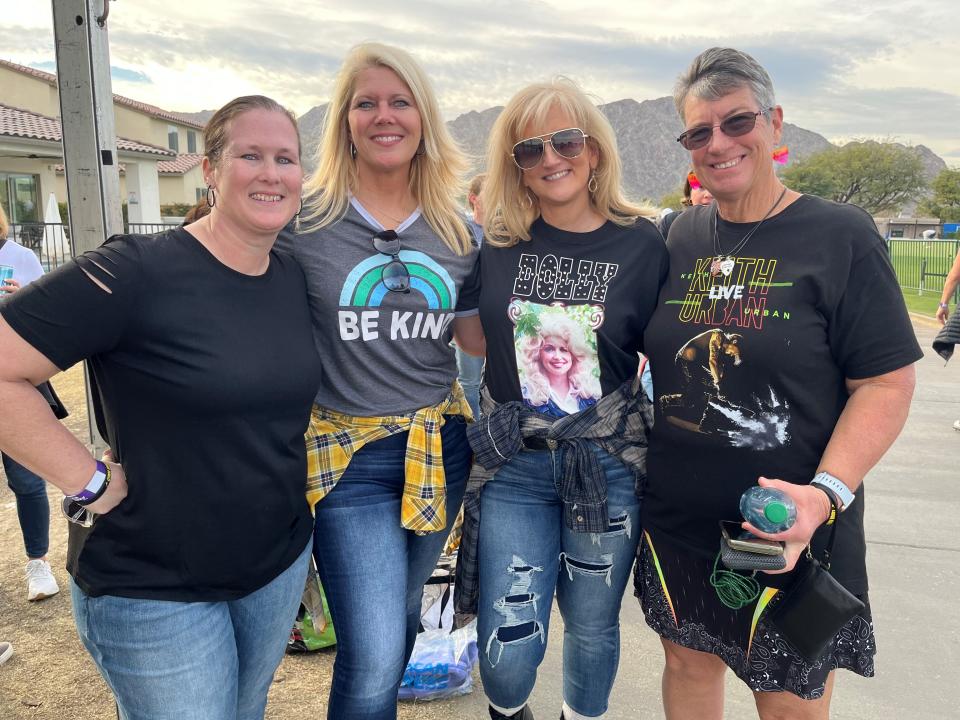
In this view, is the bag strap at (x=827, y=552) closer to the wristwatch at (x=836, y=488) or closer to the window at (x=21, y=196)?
the wristwatch at (x=836, y=488)

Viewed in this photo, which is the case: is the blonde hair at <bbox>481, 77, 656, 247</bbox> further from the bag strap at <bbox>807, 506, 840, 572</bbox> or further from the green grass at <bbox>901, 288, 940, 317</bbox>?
the green grass at <bbox>901, 288, 940, 317</bbox>

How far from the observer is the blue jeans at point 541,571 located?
2.24 metres

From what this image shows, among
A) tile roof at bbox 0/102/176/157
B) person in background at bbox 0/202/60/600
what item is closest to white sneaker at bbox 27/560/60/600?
person in background at bbox 0/202/60/600

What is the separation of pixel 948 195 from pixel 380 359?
63.0 meters

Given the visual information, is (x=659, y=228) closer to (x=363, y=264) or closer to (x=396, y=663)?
(x=363, y=264)

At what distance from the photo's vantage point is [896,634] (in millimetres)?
3273

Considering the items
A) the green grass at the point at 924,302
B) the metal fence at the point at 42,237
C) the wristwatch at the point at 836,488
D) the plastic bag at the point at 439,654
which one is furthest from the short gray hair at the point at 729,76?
the metal fence at the point at 42,237

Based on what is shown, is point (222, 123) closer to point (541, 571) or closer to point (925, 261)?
point (541, 571)

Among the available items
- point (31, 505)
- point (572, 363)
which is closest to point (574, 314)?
point (572, 363)

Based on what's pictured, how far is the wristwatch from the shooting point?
69.0 inches

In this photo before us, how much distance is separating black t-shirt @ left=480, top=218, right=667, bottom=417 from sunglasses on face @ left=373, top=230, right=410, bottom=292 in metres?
0.30

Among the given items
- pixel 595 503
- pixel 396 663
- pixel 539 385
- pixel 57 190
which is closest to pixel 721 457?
pixel 595 503

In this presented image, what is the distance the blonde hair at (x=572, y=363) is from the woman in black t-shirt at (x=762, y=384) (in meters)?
0.21

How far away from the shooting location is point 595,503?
2145 millimetres
